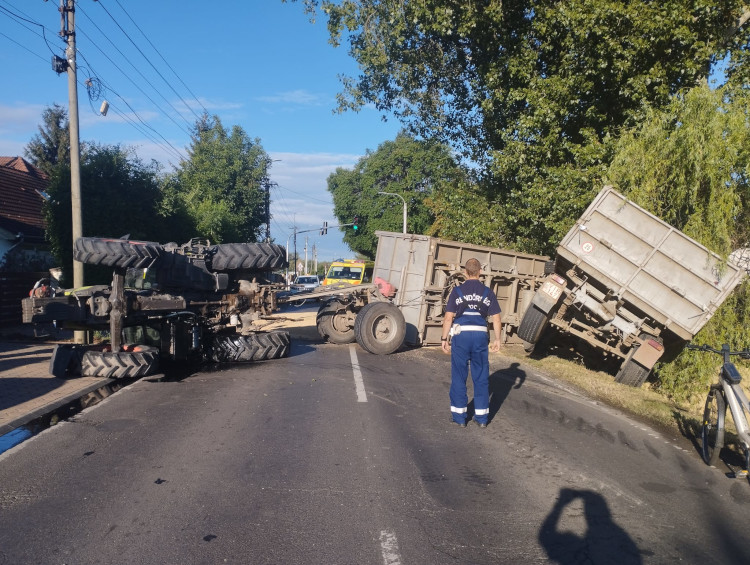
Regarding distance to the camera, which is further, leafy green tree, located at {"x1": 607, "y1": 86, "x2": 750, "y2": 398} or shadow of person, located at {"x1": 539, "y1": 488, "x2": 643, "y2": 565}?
leafy green tree, located at {"x1": 607, "y1": 86, "x2": 750, "y2": 398}

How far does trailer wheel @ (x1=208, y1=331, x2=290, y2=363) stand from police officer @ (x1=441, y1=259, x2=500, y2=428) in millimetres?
5483

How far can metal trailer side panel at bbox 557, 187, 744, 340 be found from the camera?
9461 millimetres

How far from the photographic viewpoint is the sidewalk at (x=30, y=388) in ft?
25.8

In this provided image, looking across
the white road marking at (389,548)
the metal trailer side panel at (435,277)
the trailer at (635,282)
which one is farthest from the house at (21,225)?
the white road marking at (389,548)

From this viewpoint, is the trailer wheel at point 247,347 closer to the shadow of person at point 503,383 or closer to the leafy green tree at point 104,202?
the shadow of person at point 503,383

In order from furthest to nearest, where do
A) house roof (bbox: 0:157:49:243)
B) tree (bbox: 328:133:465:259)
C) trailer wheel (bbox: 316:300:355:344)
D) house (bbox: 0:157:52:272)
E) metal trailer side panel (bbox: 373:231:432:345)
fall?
tree (bbox: 328:133:465:259) → house roof (bbox: 0:157:49:243) → house (bbox: 0:157:52:272) → trailer wheel (bbox: 316:300:355:344) → metal trailer side panel (bbox: 373:231:432:345)

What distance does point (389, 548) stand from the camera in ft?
13.9

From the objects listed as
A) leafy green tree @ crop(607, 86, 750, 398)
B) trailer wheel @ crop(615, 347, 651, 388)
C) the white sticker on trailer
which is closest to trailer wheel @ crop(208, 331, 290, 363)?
the white sticker on trailer

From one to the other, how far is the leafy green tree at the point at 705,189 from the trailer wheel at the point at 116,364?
8299 mm

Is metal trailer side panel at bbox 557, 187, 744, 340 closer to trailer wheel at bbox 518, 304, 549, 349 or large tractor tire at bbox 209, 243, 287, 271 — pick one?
trailer wheel at bbox 518, 304, 549, 349

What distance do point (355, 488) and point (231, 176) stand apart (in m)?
35.2

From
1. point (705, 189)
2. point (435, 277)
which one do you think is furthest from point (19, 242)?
point (705, 189)

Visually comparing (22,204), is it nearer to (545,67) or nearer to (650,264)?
(545,67)

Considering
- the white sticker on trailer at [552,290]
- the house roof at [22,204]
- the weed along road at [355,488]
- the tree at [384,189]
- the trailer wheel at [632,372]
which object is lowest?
the weed along road at [355,488]
